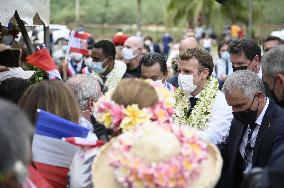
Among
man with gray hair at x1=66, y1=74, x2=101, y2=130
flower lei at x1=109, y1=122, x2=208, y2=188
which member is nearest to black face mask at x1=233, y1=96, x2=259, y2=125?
man with gray hair at x1=66, y1=74, x2=101, y2=130

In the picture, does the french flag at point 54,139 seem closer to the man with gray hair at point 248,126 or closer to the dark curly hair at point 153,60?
the man with gray hair at point 248,126

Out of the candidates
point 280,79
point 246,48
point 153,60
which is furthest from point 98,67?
point 280,79

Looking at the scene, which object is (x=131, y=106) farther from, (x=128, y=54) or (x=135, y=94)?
(x=128, y=54)

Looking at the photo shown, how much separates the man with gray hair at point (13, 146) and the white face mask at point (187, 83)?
3068 millimetres

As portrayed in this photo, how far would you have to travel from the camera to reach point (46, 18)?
6465mm

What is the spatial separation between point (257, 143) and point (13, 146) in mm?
2625


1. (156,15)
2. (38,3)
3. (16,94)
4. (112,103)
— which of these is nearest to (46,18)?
(38,3)

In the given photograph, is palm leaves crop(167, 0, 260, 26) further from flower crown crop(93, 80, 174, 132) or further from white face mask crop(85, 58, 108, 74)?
flower crown crop(93, 80, 174, 132)

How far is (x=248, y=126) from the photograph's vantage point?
500cm

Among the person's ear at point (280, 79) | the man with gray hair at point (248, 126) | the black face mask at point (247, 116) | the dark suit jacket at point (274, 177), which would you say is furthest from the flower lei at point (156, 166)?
the black face mask at point (247, 116)

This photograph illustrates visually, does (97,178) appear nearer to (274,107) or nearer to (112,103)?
(112,103)

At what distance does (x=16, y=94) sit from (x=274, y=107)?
2155mm

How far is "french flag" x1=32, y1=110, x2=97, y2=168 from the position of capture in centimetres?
379

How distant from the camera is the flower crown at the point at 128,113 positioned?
3.38 metres
